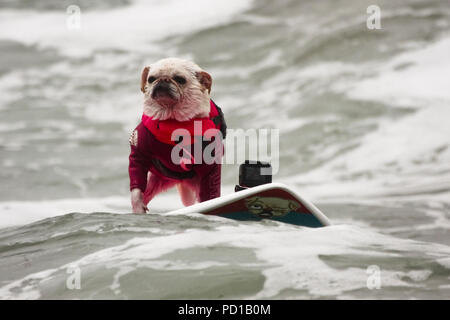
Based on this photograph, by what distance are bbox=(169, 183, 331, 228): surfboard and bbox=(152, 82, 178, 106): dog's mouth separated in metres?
0.89

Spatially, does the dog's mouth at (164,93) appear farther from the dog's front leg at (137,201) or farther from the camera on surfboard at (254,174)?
the camera on surfboard at (254,174)

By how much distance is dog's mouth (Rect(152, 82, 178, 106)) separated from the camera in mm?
5703

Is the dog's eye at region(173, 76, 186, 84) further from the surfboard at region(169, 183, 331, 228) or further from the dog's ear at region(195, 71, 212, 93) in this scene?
the surfboard at region(169, 183, 331, 228)

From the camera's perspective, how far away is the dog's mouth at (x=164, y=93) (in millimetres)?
5703

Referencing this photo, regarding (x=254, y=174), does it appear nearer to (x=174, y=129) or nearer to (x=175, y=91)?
(x=174, y=129)

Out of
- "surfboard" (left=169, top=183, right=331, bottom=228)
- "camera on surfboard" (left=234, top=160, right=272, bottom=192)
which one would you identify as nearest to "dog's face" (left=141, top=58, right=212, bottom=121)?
"camera on surfboard" (left=234, top=160, right=272, bottom=192)

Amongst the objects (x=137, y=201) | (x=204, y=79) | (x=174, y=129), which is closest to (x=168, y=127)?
(x=174, y=129)

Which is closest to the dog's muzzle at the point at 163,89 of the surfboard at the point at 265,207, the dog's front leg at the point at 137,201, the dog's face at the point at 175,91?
the dog's face at the point at 175,91

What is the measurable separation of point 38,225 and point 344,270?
2.70 meters

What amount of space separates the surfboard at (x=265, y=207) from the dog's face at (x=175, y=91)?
72 centimetres

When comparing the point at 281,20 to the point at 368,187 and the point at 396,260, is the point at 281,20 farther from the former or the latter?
the point at 396,260

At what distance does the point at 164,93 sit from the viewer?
5715mm

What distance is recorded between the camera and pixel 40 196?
14586 mm

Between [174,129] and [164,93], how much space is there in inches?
12.5
